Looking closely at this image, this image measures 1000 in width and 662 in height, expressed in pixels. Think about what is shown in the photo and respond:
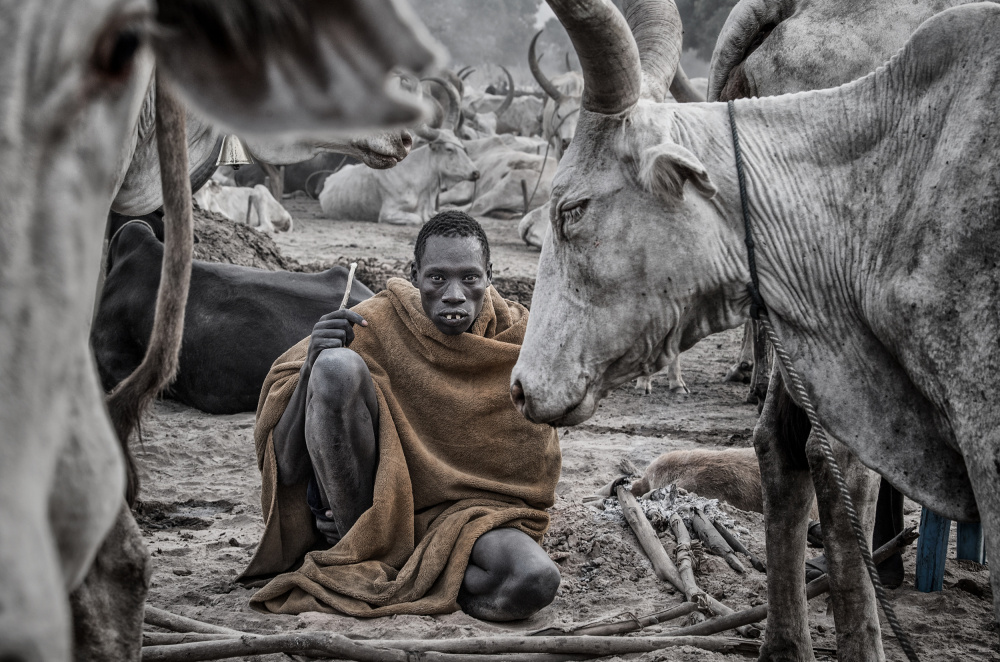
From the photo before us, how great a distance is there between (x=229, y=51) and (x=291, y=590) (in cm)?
237

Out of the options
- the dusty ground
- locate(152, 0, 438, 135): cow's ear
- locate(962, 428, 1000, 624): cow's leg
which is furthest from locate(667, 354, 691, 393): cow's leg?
locate(152, 0, 438, 135): cow's ear

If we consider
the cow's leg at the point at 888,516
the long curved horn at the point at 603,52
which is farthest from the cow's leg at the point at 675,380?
the long curved horn at the point at 603,52

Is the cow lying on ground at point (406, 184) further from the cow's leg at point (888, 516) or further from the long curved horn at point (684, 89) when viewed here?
the cow's leg at point (888, 516)

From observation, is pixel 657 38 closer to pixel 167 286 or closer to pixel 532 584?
pixel 167 286

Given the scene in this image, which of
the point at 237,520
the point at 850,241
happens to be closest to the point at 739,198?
the point at 850,241

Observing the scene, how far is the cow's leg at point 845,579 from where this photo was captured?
2490mm

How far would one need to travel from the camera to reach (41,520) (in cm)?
89

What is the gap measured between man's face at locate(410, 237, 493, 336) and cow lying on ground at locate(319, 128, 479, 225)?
1052 centimetres

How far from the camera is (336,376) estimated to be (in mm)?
3084

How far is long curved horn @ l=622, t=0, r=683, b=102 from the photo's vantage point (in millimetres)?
2664

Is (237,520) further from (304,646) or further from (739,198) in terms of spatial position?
(739,198)

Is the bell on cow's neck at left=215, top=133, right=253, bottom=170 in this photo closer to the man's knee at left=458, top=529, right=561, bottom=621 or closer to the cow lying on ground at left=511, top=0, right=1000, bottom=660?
the man's knee at left=458, top=529, right=561, bottom=621

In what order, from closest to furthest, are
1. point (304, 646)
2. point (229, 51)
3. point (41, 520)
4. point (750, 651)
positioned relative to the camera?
point (41, 520), point (229, 51), point (304, 646), point (750, 651)

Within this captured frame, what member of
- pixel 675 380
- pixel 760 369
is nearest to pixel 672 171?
pixel 760 369
